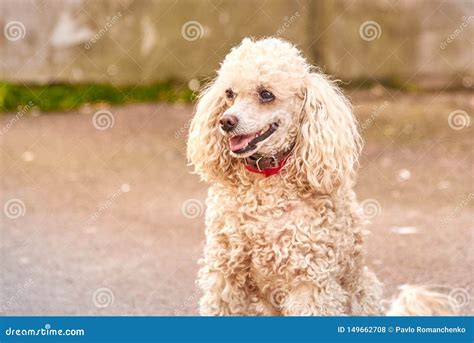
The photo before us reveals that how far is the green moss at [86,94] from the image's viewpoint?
1052cm

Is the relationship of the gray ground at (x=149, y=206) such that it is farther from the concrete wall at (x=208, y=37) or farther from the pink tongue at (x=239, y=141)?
the pink tongue at (x=239, y=141)

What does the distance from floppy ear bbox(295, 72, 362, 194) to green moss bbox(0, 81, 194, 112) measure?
20.8ft

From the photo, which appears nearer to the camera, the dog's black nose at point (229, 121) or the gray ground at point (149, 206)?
the dog's black nose at point (229, 121)

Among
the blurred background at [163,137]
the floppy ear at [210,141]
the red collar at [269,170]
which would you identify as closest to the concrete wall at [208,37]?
the blurred background at [163,137]

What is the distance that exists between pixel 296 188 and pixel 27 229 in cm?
333

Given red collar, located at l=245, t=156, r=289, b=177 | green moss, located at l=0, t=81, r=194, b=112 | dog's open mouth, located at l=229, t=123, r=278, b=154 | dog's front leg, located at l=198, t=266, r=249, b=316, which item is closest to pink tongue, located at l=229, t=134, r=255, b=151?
dog's open mouth, located at l=229, t=123, r=278, b=154

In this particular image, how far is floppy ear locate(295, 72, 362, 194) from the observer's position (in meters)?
4.09

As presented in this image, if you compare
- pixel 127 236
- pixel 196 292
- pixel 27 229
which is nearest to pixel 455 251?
pixel 196 292

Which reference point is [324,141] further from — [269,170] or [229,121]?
[229,121]

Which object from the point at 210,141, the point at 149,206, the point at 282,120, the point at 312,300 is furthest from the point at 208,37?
the point at 312,300

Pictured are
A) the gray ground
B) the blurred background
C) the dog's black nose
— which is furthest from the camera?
the blurred background

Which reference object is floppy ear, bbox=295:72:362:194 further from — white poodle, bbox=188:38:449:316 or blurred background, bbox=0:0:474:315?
blurred background, bbox=0:0:474:315

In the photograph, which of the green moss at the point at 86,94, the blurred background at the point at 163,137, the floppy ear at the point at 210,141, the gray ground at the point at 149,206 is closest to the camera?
the floppy ear at the point at 210,141

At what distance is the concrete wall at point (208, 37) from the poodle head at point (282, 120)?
21.0 ft
